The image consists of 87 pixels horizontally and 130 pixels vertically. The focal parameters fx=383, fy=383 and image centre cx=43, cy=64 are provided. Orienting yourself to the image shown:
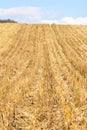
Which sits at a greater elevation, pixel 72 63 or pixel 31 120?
pixel 31 120

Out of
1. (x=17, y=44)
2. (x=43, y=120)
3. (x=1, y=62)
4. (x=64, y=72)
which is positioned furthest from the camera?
(x=17, y=44)

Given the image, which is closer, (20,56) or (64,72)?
(64,72)

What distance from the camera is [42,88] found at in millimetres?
12641

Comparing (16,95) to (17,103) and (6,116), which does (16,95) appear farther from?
(6,116)

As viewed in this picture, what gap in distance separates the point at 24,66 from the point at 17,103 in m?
8.46

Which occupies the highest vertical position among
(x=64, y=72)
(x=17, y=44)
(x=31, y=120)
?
(x=31, y=120)

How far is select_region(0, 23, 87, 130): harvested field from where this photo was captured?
28.9 ft

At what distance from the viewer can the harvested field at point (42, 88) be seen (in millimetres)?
8797

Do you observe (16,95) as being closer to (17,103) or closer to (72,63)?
(17,103)

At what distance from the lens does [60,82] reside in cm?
1378

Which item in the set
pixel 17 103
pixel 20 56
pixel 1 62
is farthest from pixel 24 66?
pixel 17 103

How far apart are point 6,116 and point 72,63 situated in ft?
36.1

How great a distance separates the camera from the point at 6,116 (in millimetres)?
9109

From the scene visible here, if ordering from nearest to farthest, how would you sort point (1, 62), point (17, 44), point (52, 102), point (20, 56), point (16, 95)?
point (52, 102), point (16, 95), point (1, 62), point (20, 56), point (17, 44)
